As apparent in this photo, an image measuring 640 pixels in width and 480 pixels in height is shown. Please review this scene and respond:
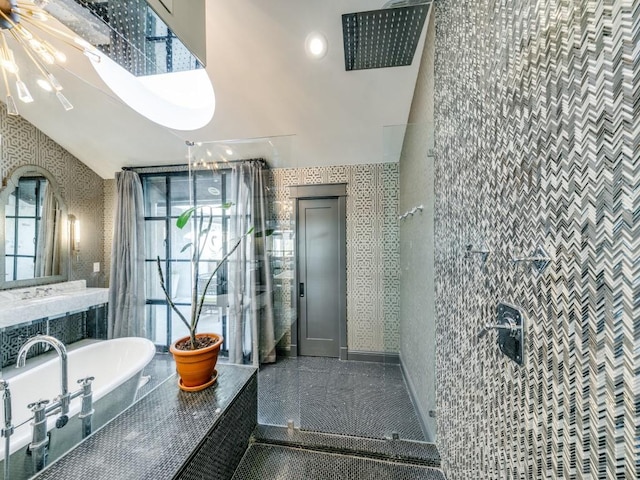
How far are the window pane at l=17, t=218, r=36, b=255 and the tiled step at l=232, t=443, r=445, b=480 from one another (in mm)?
1803

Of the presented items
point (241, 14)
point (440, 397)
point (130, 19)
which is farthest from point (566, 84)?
point (241, 14)

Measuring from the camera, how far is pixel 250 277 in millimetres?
2711

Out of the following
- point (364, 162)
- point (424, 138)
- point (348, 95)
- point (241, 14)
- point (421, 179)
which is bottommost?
point (421, 179)

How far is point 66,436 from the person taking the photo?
1288 mm

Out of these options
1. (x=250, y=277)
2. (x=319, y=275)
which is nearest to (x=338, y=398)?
(x=319, y=275)

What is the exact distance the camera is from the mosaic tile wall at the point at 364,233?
288 centimetres

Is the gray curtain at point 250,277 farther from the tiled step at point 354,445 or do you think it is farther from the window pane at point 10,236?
the window pane at point 10,236

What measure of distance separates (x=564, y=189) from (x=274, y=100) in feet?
7.60

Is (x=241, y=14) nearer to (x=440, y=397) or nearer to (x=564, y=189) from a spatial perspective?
(x=564, y=189)

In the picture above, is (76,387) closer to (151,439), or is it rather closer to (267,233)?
(151,439)

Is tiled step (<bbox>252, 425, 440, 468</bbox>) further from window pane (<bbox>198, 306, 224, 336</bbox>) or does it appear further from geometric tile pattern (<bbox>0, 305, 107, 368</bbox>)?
geometric tile pattern (<bbox>0, 305, 107, 368</bbox>)

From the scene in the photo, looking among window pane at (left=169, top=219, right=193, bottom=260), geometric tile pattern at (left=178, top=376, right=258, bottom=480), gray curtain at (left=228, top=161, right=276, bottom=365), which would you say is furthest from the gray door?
geometric tile pattern at (left=178, top=376, right=258, bottom=480)

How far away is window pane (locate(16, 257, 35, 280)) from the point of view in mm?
1377

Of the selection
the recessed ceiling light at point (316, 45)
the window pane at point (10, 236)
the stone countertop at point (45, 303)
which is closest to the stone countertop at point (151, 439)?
the stone countertop at point (45, 303)
